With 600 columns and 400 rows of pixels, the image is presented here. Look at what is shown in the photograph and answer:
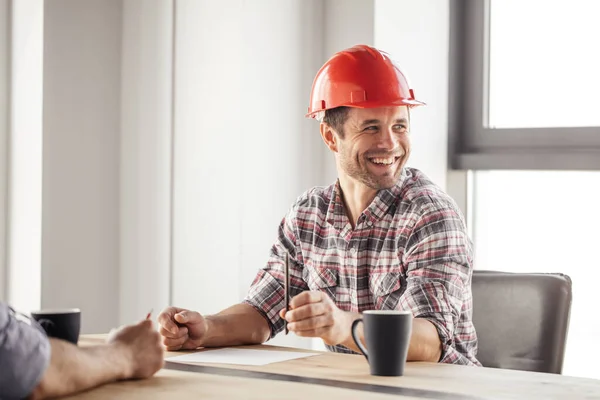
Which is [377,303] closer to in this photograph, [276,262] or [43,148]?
[276,262]

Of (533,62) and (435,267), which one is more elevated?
(533,62)

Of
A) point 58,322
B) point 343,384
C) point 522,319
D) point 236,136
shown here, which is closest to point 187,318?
point 58,322

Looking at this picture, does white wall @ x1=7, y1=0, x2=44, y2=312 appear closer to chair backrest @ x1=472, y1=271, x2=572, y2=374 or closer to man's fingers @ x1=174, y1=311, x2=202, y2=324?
man's fingers @ x1=174, y1=311, x2=202, y2=324

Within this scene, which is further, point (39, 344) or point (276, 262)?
point (276, 262)

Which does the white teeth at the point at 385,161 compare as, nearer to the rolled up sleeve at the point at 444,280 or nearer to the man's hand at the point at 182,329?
the rolled up sleeve at the point at 444,280

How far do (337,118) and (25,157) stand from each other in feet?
4.02

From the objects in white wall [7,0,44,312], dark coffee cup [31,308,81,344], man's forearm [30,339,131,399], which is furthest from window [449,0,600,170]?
man's forearm [30,339,131,399]

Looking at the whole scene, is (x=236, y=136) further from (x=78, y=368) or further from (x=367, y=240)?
(x=78, y=368)

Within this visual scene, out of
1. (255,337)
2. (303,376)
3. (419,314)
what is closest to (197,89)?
(255,337)

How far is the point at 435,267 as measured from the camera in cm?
205

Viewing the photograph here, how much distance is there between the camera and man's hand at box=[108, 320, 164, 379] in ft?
5.34

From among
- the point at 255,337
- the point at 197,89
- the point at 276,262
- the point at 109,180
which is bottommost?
the point at 255,337

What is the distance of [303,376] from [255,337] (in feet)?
1.69

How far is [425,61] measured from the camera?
3.25 meters
